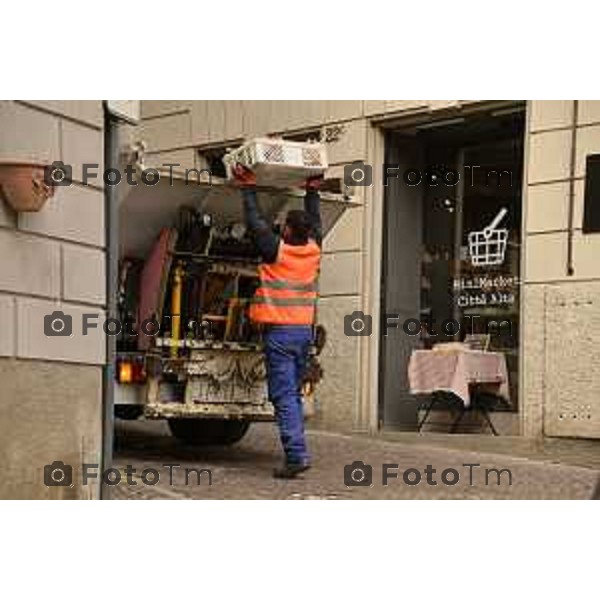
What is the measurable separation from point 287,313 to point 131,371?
1.19 metres

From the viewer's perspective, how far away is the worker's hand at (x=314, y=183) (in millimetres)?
8336

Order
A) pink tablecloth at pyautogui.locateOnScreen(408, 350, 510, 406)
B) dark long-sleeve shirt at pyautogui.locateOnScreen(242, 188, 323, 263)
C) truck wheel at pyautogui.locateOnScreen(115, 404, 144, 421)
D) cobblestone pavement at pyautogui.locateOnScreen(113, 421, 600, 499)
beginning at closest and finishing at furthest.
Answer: cobblestone pavement at pyautogui.locateOnScreen(113, 421, 600, 499) < dark long-sleeve shirt at pyautogui.locateOnScreen(242, 188, 323, 263) < truck wheel at pyautogui.locateOnScreen(115, 404, 144, 421) < pink tablecloth at pyautogui.locateOnScreen(408, 350, 510, 406)

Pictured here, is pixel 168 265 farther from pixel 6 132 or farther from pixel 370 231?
pixel 370 231

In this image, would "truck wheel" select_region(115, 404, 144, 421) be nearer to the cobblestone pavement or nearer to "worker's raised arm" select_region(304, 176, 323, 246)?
the cobblestone pavement

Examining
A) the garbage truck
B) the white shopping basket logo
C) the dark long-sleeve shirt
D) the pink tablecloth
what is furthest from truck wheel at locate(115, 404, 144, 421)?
the white shopping basket logo

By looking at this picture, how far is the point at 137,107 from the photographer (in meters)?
7.26

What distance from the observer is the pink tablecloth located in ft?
36.4

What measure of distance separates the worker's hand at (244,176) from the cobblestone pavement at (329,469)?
198cm

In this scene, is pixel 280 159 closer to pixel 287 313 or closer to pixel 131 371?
pixel 287 313

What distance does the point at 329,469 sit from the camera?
869cm

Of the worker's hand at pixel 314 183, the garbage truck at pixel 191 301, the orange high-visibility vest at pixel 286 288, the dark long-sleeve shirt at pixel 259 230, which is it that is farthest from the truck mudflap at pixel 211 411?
the worker's hand at pixel 314 183

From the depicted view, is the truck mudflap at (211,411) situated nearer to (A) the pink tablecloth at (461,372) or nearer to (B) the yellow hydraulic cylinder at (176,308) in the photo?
(B) the yellow hydraulic cylinder at (176,308)

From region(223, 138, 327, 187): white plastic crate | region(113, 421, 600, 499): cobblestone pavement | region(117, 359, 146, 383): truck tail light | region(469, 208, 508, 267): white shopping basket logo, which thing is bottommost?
region(113, 421, 600, 499): cobblestone pavement

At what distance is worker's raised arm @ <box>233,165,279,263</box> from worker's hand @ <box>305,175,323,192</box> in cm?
43
